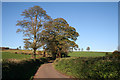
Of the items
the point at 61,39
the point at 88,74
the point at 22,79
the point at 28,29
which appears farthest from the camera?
the point at 61,39

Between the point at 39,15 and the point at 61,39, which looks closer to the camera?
the point at 39,15

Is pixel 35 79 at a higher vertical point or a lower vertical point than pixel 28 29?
lower

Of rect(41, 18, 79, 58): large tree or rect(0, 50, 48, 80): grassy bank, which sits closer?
rect(0, 50, 48, 80): grassy bank

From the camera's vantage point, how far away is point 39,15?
88.3 feet

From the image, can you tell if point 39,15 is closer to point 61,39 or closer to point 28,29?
point 28,29

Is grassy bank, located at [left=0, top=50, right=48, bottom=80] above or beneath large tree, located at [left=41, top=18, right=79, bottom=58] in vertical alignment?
beneath

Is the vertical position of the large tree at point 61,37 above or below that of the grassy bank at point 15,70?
above

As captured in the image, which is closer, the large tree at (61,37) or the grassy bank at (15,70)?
the grassy bank at (15,70)

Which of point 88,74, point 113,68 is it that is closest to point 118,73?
point 113,68

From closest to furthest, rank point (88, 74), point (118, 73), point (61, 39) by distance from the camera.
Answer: point (118, 73) < point (88, 74) < point (61, 39)

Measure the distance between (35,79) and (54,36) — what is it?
2462cm

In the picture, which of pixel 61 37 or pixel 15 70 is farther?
pixel 61 37

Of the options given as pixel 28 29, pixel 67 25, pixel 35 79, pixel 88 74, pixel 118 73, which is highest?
pixel 67 25

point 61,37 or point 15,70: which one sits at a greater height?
point 61,37
